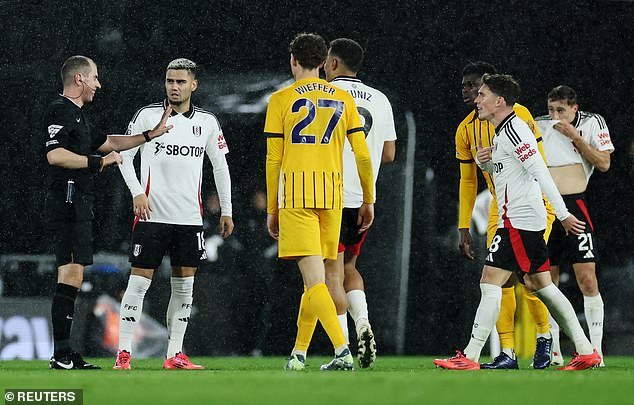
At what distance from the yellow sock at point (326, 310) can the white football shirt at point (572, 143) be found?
98.3 inches

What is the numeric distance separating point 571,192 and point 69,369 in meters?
3.49

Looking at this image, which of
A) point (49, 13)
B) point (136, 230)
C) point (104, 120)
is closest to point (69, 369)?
point (136, 230)

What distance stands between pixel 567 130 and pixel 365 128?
147cm

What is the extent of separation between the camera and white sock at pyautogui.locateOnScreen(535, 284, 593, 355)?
241 inches

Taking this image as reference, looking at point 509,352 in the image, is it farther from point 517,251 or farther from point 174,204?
point 174,204

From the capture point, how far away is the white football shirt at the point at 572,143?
7332 mm

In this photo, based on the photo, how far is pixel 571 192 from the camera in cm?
730

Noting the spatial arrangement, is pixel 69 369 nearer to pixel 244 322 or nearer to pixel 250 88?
pixel 244 322

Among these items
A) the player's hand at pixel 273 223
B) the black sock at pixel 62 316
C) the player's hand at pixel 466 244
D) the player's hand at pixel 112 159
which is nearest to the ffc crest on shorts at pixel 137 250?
the black sock at pixel 62 316

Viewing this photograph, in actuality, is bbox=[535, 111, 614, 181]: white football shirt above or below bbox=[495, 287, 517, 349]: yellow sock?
above

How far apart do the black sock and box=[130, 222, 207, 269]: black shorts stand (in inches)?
17.1

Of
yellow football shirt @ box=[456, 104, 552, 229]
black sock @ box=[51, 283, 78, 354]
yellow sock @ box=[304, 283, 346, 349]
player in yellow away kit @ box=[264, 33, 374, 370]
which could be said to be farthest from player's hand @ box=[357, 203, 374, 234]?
black sock @ box=[51, 283, 78, 354]

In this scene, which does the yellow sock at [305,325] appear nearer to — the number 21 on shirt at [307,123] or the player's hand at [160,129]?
the number 21 on shirt at [307,123]

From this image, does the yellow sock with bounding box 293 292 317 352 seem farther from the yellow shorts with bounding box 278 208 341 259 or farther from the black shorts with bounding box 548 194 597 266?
the black shorts with bounding box 548 194 597 266
